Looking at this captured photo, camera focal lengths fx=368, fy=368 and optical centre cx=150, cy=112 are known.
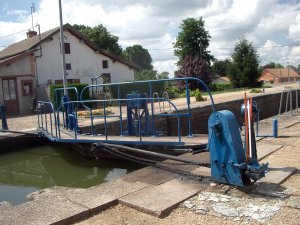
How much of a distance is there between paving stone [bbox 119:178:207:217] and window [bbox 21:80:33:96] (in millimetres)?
18874

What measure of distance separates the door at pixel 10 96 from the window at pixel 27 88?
547 mm

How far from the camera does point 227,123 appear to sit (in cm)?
539

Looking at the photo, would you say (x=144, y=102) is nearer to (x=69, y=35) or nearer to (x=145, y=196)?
(x=145, y=196)

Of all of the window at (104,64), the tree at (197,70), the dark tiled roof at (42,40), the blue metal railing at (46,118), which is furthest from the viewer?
the tree at (197,70)

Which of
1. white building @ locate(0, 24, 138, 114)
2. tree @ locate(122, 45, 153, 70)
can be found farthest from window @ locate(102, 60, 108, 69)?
tree @ locate(122, 45, 153, 70)

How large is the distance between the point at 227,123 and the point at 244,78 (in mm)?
41248

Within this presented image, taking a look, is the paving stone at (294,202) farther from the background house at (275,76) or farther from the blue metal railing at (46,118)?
the background house at (275,76)

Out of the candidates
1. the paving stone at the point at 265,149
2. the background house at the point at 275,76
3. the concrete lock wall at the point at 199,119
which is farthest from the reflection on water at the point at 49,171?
the background house at the point at 275,76

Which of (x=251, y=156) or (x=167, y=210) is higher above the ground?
(x=251, y=156)

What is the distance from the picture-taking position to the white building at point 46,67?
2238cm

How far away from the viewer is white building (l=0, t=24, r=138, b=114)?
2238 centimetres

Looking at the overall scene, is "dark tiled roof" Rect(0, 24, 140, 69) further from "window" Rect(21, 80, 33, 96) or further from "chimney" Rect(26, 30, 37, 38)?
"window" Rect(21, 80, 33, 96)

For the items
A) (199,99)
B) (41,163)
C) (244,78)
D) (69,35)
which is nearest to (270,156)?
(41,163)

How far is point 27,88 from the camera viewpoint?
2325 cm
